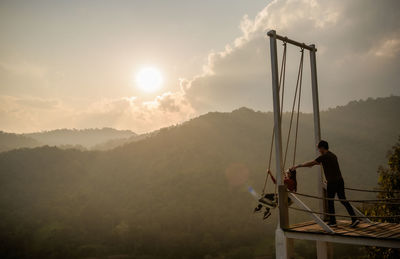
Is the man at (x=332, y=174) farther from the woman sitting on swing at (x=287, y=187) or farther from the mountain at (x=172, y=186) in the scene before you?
the mountain at (x=172, y=186)

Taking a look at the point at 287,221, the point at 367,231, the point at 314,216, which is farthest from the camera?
the point at 287,221

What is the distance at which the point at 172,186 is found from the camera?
10750 centimetres

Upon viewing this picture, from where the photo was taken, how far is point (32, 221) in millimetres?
88562

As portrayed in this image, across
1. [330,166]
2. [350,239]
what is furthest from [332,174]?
[350,239]

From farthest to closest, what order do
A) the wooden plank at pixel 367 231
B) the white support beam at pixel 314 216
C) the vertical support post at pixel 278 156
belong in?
1. the vertical support post at pixel 278 156
2. the white support beam at pixel 314 216
3. the wooden plank at pixel 367 231

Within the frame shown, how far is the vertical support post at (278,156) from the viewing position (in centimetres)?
595

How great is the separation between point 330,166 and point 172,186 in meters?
103

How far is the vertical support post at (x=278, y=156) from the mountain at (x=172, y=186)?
75928mm

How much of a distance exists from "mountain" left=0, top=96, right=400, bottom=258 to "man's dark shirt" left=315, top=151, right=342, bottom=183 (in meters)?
75.9

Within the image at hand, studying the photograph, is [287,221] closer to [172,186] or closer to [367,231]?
[367,231]

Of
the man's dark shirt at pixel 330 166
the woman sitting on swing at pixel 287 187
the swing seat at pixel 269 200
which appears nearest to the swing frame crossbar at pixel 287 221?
the woman sitting on swing at pixel 287 187

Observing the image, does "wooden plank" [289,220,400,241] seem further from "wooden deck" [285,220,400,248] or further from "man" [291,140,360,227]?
"man" [291,140,360,227]

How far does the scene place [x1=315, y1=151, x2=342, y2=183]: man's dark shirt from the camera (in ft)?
21.0

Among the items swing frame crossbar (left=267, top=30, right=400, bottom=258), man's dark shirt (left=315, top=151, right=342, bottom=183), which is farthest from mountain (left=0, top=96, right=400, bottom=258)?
man's dark shirt (left=315, top=151, right=342, bottom=183)
